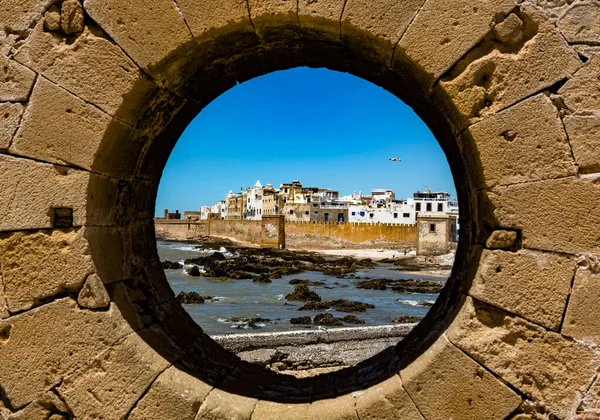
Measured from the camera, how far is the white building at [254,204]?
241ft

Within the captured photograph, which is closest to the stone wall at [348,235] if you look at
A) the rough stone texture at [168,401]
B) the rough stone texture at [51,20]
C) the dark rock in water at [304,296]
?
the dark rock in water at [304,296]

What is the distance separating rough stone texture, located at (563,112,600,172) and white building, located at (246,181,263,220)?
230 ft

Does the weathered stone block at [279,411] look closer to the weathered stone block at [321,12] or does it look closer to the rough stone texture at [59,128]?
the rough stone texture at [59,128]

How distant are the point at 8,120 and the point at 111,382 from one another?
58.8 inches

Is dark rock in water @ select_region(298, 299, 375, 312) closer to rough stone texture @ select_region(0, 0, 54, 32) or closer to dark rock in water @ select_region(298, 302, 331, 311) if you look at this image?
dark rock in water @ select_region(298, 302, 331, 311)

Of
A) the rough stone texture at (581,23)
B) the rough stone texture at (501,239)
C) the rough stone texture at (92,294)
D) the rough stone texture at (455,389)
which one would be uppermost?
the rough stone texture at (581,23)

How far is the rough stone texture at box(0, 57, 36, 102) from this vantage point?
2500 millimetres

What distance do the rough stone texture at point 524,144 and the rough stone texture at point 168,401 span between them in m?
1.93

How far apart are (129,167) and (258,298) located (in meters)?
17.0

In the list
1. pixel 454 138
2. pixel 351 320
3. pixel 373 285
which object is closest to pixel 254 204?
pixel 373 285

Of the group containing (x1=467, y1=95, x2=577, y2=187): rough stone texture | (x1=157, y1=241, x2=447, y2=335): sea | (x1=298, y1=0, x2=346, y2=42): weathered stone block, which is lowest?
(x1=157, y1=241, x2=447, y2=335): sea

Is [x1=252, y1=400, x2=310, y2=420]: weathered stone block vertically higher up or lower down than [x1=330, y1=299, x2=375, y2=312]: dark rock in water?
higher up

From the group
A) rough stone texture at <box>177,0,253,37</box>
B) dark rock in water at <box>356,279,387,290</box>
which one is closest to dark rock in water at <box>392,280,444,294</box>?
dark rock in water at <box>356,279,387,290</box>

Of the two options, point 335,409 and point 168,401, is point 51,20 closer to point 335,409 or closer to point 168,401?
point 168,401
